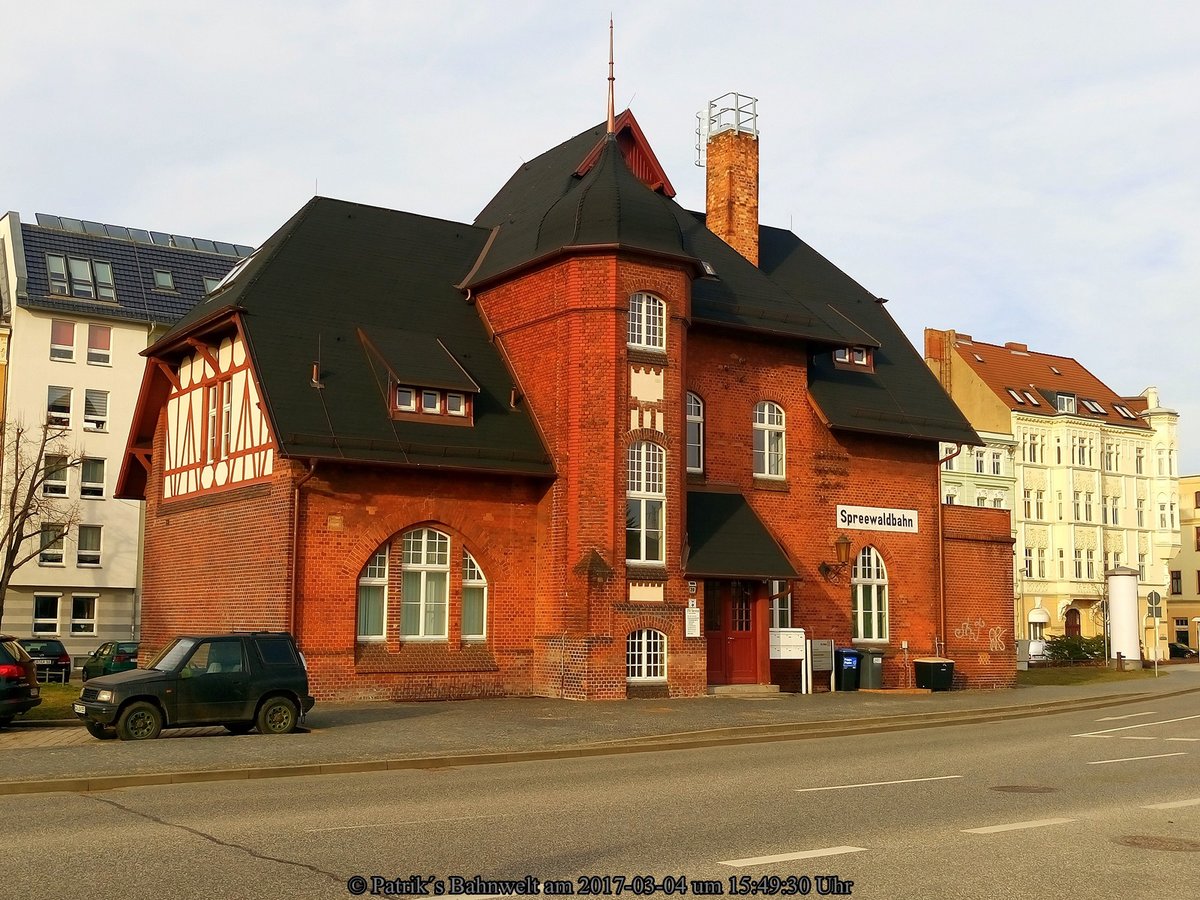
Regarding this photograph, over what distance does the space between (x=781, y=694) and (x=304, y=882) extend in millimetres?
22298

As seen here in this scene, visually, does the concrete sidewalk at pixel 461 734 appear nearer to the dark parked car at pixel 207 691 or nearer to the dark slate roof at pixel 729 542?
the dark parked car at pixel 207 691

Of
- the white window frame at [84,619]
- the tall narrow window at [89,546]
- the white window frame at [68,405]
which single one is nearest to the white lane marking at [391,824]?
the white window frame at [84,619]

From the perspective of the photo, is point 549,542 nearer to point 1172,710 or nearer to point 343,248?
point 343,248

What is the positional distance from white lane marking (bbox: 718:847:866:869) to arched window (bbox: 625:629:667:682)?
56.7ft

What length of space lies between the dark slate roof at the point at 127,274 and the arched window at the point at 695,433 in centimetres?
3232

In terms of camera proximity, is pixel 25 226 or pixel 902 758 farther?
pixel 25 226

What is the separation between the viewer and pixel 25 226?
181ft

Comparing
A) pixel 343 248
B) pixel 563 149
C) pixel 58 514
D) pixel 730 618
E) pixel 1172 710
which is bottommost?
pixel 1172 710

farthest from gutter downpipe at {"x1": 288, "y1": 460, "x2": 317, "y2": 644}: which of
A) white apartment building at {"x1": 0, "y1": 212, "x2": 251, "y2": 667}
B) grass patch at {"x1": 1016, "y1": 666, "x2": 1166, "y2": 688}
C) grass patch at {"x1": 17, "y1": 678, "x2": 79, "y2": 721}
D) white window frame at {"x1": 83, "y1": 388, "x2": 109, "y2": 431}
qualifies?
white window frame at {"x1": 83, "y1": 388, "x2": 109, "y2": 431}

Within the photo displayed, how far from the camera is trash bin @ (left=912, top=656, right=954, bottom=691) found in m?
32.4

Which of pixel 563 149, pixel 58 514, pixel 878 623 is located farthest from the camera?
pixel 58 514

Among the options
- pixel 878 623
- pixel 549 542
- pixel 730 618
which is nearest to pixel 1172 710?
pixel 878 623

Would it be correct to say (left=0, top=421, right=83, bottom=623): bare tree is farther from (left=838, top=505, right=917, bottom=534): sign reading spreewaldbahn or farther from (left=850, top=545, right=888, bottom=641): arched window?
(left=850, top=545, right=888, bottom=641): arched window

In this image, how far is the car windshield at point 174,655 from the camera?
19334mm
